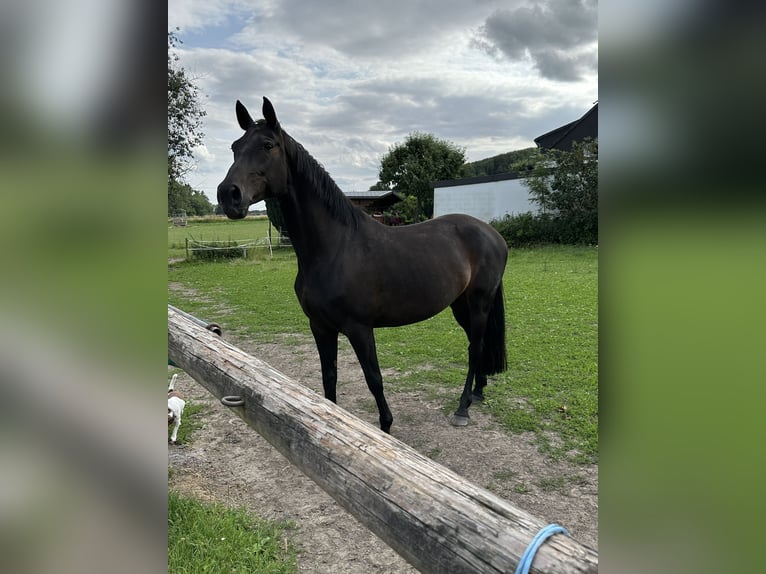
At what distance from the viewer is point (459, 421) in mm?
3553

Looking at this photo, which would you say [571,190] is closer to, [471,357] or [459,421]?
[471,357]

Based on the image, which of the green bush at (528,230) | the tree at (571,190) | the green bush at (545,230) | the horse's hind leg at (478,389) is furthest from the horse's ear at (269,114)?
the green bush at (528,230)

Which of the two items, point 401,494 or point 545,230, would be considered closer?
point 401,494

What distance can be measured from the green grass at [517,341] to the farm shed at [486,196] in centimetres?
767

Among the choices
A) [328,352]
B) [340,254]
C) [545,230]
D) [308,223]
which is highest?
[545,230]

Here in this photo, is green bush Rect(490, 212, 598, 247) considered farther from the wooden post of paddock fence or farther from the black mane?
the wooden post of paddock fence

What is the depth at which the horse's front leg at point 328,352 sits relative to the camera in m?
3.17

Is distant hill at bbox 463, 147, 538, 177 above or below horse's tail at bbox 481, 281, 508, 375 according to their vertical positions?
above

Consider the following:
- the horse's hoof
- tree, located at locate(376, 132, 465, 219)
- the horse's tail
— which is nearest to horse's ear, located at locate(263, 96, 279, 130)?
the horse's tail

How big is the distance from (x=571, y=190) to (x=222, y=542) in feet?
54.1

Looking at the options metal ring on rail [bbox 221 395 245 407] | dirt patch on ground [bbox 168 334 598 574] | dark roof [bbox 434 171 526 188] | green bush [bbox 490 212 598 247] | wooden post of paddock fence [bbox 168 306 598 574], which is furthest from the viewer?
dark roof [bbox 434 171 526 188]

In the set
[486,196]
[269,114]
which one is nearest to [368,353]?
[269,114]

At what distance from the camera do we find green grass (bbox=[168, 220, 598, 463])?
143 inches
